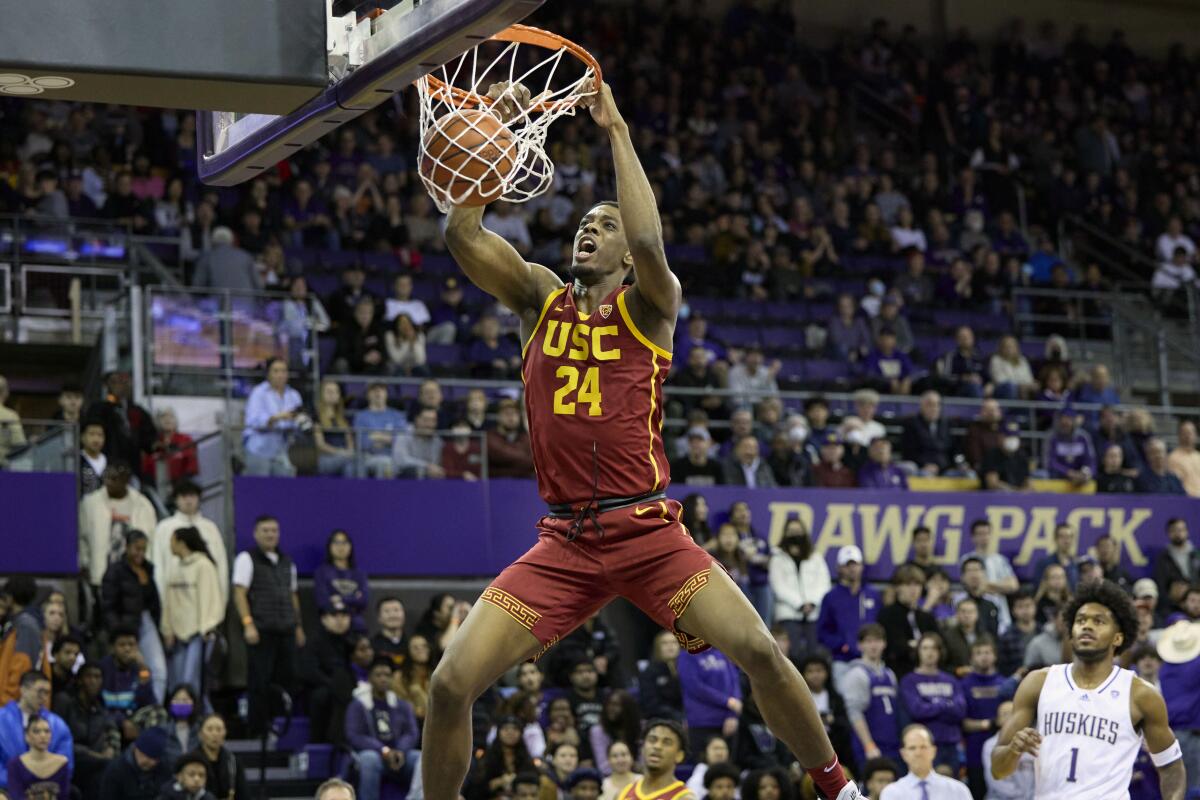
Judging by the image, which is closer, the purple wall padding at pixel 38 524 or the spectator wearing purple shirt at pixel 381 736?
the spectator wearing purple shirt at pixel 381 736

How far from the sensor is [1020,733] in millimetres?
9617

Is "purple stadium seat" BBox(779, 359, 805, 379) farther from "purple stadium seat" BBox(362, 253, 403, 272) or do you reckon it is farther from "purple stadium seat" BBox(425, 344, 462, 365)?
"purple stadium seat" BBox(362, 253, 403, 272)

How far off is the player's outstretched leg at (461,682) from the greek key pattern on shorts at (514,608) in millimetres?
20

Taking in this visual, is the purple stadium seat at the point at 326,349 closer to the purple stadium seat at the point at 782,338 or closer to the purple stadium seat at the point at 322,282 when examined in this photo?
the purple stadium seat at the point at 322,282

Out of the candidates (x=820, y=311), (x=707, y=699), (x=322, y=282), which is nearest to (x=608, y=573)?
(x=707, y=699)

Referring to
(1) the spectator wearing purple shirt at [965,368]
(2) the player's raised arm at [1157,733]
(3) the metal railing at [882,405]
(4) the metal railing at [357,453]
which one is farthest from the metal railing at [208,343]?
(2) the player's raised arm at [1157,733]

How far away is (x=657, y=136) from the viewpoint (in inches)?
992

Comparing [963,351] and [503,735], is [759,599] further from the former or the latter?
[963,351]

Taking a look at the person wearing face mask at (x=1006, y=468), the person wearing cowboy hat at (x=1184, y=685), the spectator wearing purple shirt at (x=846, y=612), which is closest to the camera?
the person wearing cowboy hat at (x=1184, y=685)

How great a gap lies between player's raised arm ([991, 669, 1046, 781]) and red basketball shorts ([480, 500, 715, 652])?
2.79 meters

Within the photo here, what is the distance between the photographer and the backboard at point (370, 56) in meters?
6.33

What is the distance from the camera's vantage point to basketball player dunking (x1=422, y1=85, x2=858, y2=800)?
23.9 ft

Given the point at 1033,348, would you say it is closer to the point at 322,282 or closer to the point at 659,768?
the point at 322,282

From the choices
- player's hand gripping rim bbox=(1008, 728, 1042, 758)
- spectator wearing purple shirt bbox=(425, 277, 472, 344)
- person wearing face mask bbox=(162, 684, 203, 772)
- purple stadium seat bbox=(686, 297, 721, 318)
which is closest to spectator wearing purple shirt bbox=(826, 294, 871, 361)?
purple stadium seat bbox=(686, 297, 721, 318)
